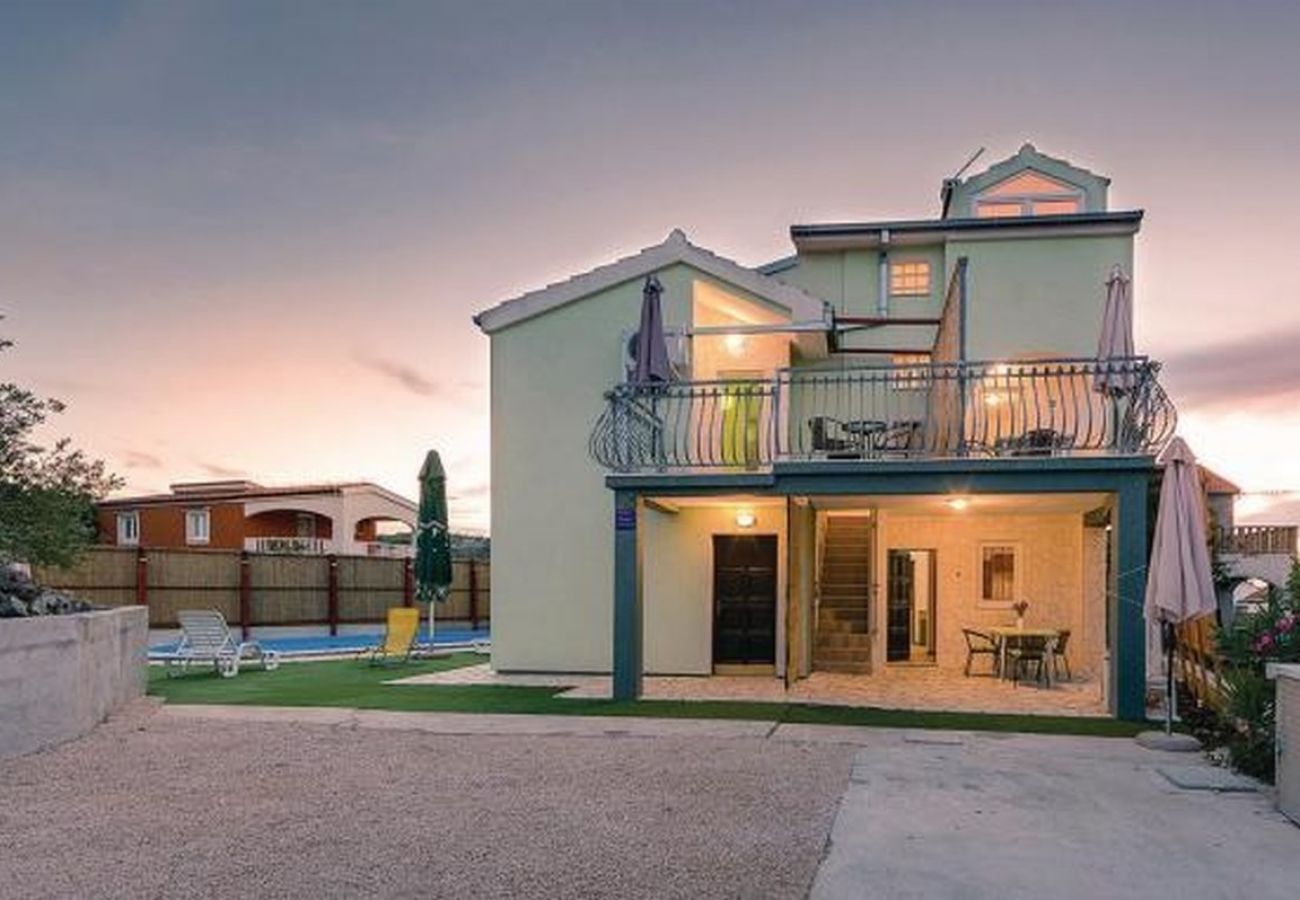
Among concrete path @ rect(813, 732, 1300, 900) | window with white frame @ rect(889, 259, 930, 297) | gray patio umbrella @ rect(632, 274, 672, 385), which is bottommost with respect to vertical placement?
concrete path @ rect(813, 732, 1300, 900)

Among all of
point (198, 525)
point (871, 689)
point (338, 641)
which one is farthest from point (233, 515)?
point (871, 689)

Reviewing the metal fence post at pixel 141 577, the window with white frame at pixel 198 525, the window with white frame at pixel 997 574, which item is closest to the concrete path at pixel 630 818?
the window with white frame at pixel 997 574

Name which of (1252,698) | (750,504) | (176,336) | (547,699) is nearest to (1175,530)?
(1252,698)

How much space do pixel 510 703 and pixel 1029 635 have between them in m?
7.15

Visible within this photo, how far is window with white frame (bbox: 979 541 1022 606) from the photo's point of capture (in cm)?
1639

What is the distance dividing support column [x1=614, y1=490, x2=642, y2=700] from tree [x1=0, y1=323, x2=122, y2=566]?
6043 millimetres

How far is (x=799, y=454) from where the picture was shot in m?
15.1

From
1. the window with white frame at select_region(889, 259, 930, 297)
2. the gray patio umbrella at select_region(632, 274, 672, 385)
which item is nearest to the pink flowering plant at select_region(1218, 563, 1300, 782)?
the gray patio umbrella at select_region(632, 274, 672, 385)

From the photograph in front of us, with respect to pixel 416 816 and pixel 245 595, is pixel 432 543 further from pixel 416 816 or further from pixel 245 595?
pixel 416 816

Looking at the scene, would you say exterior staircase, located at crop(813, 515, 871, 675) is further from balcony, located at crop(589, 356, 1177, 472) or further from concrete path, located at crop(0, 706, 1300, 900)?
concrete path, located at crop(0, 706, 1300, 900)

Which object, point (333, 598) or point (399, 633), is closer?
point (399, 633)

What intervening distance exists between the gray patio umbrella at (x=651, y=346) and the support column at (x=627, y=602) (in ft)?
4.97

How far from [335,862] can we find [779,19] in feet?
35.9

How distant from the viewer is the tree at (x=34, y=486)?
10078mm
